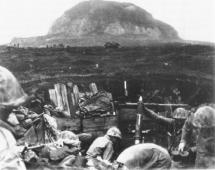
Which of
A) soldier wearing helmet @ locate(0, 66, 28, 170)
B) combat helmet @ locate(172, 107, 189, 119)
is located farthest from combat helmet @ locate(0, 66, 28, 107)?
combat helmet @ locate(172, 107, 189, 119)

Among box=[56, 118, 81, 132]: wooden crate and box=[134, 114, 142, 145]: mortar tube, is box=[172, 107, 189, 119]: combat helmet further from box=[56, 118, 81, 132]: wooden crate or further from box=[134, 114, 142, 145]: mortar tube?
box=[56, 118, 81, 132]: wooden crate

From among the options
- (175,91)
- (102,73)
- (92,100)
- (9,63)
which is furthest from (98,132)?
(9,63)

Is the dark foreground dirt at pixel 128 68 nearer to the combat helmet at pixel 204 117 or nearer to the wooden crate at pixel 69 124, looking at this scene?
the combat helmet at pixel 204 117

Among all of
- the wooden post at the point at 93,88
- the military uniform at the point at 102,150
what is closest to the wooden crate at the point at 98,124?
the military uniform at the point at 102,150

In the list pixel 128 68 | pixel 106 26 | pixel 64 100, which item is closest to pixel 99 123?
pixel 64 100

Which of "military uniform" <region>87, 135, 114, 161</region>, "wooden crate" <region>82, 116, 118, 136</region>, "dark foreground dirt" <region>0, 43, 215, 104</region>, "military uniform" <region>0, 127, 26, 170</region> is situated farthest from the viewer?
"dark foreground dirt" <region>0, 43, 215, 104</region>

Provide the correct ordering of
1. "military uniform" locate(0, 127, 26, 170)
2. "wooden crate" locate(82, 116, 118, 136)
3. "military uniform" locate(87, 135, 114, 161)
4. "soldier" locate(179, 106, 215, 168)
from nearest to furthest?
"military uniform" locate(0, 127, 26, 170)
"military uniform" locate(87, 135, 114, 161)
"soldier" locate(179, 106, 215, 168)
"wooden crate" locate(82, 116, 118, 136)
